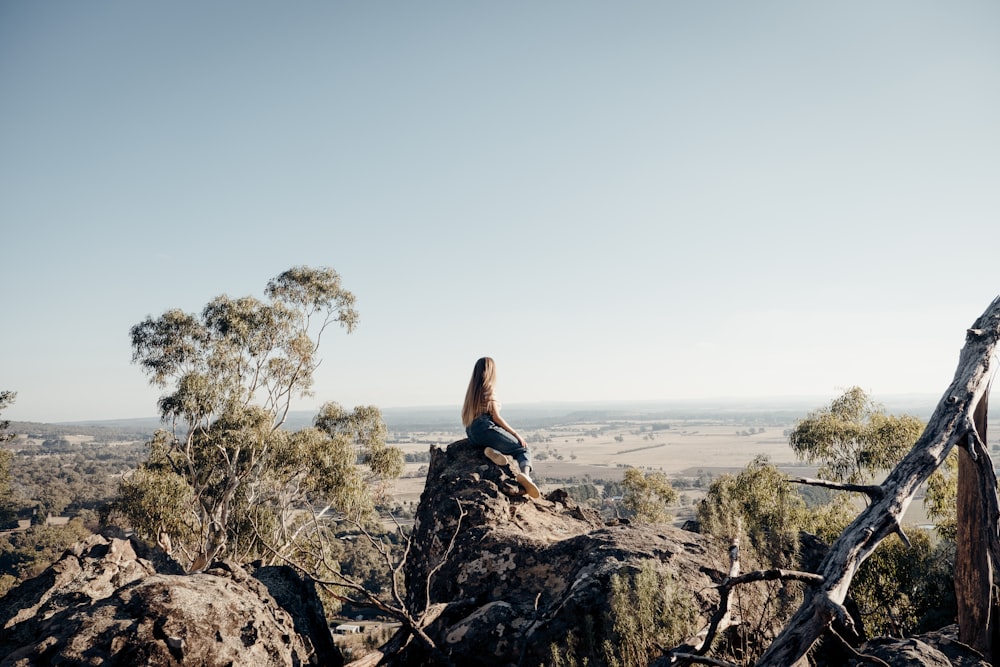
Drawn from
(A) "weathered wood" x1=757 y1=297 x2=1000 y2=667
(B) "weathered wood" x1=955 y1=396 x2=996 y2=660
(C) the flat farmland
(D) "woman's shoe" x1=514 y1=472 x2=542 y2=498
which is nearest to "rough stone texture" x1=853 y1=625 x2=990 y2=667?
(B) "weathered wood" x1=955 y1=396 x2=996 y2=660

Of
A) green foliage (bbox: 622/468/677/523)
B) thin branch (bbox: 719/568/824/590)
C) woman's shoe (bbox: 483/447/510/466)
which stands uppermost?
thin branch (bbox: 719/568/824/590)

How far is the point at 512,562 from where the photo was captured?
6094 millimetres

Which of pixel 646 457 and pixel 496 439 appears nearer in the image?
pixel 496 439

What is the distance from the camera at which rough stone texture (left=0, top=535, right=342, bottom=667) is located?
365cm

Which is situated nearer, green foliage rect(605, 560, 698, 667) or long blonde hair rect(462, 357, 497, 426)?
green foliage rect(605, 560, 698, 667)

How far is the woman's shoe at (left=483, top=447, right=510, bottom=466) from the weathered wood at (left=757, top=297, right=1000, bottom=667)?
16.2ft

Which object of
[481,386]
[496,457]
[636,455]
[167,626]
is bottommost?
[636,455]

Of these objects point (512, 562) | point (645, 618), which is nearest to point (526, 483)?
point (512, 562)

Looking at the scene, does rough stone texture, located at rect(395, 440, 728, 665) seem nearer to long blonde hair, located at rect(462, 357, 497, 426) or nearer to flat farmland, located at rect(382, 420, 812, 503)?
long blonde hair, located at rect(462, 357, 497, 426)

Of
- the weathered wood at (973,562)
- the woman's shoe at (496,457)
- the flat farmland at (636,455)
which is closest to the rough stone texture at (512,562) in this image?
the woman's shoe at (496,457)

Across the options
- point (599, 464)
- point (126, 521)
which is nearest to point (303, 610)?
point (126, 521)

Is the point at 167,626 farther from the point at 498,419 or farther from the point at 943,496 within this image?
the point at 943,496

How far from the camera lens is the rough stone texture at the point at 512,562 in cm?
471

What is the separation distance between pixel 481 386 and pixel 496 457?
104 cm
